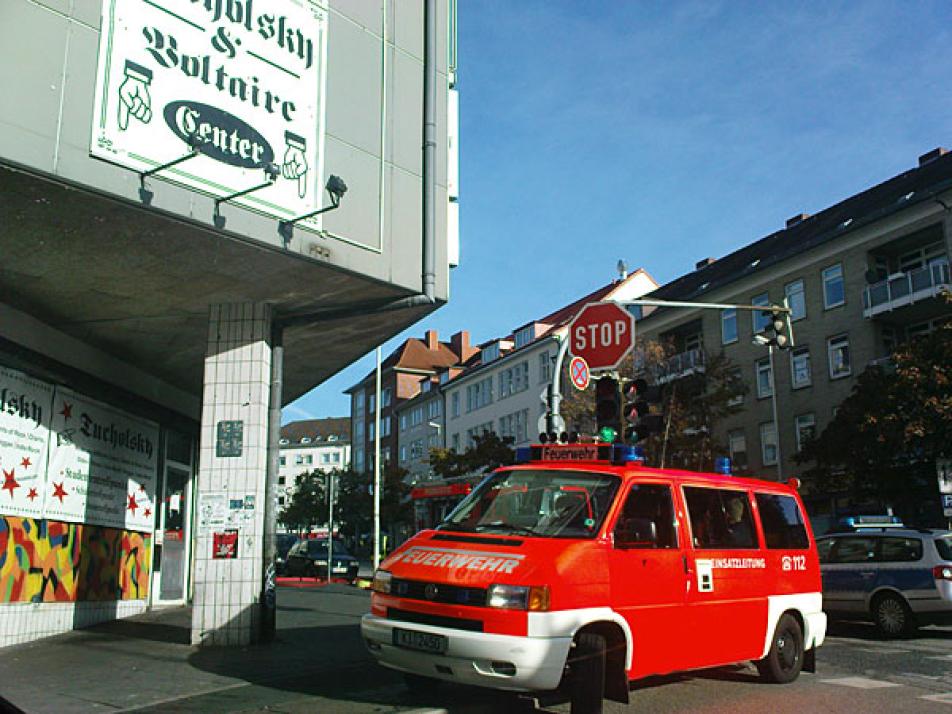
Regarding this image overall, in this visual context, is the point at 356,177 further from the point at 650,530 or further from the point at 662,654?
the point at 662,654

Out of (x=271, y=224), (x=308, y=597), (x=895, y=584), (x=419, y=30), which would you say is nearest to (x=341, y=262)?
(x=271, y=224)

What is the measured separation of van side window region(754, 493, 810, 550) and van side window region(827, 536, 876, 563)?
5519 mm

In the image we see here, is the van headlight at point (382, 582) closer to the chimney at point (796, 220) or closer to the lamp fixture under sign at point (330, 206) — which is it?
the lamp fixture under sign at point (330, 206)

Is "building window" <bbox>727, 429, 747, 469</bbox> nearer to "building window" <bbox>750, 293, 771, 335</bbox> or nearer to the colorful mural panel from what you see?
"building window" <bbox>750, 293, 771, 335</bbox>

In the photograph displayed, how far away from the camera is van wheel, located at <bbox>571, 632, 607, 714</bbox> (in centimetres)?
683

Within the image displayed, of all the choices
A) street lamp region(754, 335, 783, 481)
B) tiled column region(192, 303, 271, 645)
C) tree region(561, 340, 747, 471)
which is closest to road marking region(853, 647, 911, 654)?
tiled column region(192, 303, 271, 645)

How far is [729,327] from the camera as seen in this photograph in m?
43.0

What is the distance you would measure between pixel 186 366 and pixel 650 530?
11294 millimetres

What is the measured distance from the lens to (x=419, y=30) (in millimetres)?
13477

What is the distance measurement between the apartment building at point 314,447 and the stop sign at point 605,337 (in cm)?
12343

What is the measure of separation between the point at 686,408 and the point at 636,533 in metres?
27.1

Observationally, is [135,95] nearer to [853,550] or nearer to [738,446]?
[853,550]

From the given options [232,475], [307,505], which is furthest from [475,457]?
[307,505]

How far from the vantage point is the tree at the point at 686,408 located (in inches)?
1297
